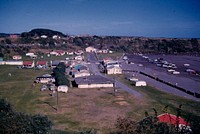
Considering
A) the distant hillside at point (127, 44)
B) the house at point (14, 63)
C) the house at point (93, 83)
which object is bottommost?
the house at point (93, 83)

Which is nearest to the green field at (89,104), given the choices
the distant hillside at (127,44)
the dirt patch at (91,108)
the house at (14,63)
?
the dirt patch at (91,108)

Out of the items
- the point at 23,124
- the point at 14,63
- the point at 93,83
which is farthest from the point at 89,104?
the point at 14,63

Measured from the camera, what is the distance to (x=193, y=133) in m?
9.83

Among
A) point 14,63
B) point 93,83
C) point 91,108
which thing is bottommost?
point 91,108

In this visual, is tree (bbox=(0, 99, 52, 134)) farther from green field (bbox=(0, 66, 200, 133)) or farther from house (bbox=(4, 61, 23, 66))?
house (bbox=(4, 61, 23, 66))

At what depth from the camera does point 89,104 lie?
102 ft

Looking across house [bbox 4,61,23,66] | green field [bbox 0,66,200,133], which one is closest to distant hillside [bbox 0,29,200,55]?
house [bbox 4,61,23,66]

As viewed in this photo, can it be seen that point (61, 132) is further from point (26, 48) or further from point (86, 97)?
point (26, 48)

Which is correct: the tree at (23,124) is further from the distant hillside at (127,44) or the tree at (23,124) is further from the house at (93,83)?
the distant hillside at (127,44)

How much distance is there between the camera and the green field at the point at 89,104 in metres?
24.7

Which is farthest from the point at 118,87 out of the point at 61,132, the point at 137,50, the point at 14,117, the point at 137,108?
the point at 137,50

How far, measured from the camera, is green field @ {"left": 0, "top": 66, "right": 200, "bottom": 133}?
2467cm

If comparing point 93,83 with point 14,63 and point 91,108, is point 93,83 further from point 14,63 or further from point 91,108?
point 14,63

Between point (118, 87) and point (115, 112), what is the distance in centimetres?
1436
